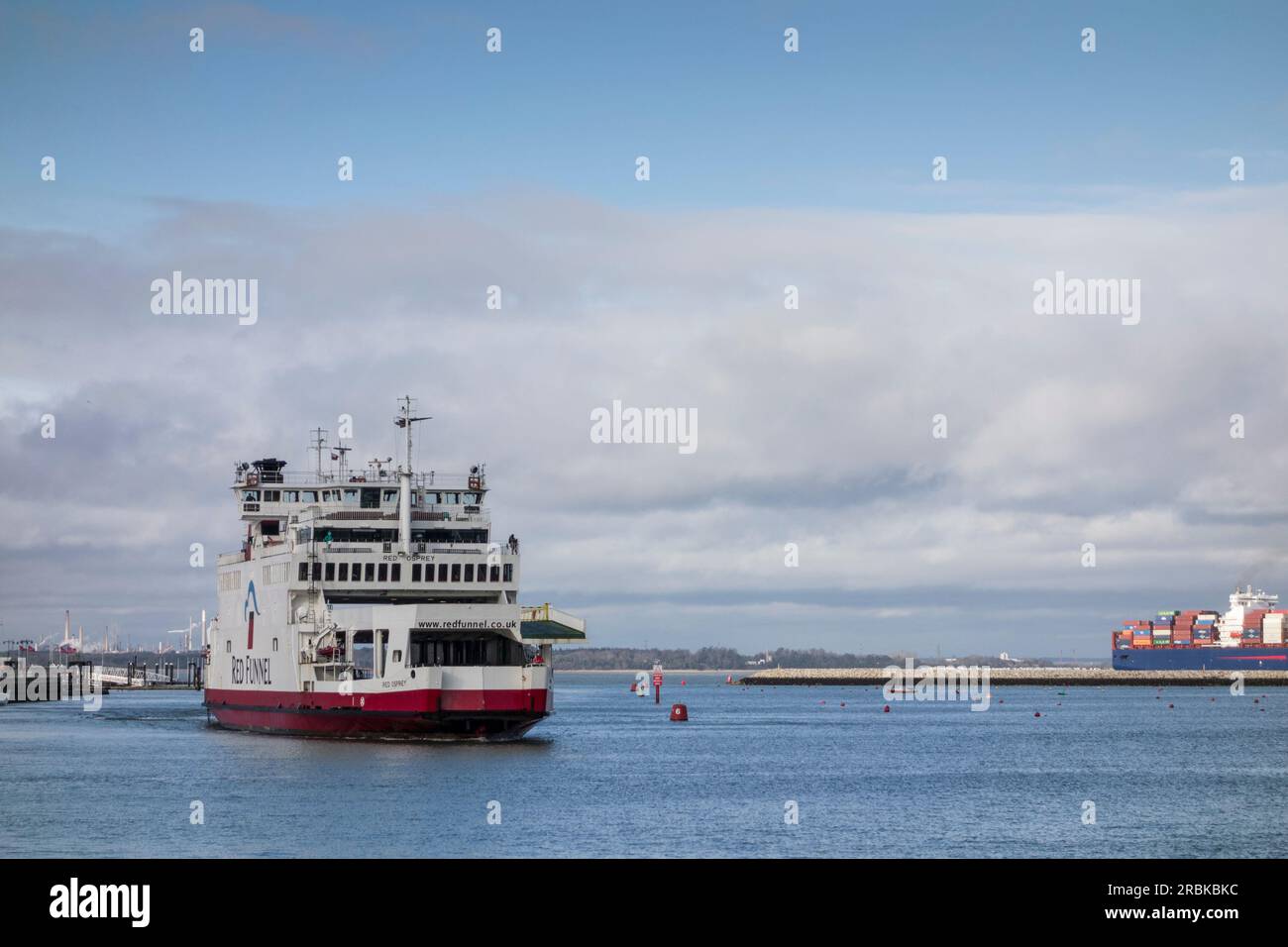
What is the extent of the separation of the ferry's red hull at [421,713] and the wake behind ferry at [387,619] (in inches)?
2.1

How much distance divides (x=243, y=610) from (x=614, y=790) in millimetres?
30787

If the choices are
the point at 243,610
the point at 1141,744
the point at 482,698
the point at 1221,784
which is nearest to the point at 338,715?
the point at 482,698

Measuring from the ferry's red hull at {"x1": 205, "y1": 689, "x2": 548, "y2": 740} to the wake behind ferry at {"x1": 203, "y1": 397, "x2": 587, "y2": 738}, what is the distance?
52 millimetres

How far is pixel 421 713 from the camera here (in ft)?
183

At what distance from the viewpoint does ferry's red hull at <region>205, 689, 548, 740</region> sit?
56.0 metres

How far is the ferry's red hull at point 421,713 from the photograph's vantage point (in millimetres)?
56031

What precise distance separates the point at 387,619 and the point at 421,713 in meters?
3.98

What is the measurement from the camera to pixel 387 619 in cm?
5744

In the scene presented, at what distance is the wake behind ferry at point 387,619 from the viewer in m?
56.6

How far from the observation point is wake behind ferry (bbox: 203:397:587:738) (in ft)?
186
